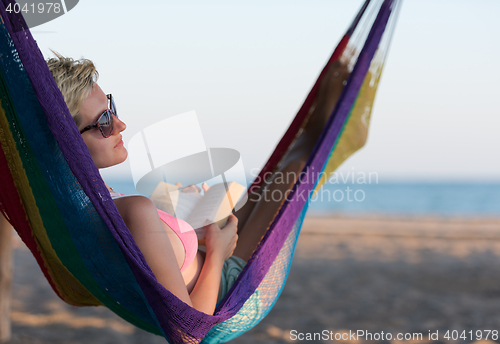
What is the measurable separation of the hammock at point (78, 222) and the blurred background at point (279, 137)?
4.3 inches

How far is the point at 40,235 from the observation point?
3.46 feet

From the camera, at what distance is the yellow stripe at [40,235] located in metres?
0.90

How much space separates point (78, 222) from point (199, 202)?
0.28 metres

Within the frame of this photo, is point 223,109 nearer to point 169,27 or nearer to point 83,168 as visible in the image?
point 169,27

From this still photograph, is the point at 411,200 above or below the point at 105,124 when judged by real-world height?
below

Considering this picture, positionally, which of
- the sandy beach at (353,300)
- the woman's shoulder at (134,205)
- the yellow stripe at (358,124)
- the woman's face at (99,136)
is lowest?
the sandy beach at (353,300)

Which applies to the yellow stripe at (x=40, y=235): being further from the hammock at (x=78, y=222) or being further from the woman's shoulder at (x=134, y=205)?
the woman's shoulder at (x=134, y=205)

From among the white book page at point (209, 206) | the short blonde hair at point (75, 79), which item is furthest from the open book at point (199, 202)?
the short blonde hair at point (75, 79)

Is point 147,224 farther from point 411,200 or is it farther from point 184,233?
point 411,200

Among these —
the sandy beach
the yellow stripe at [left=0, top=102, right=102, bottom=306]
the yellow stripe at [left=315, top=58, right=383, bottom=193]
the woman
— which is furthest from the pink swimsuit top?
the sandy beach

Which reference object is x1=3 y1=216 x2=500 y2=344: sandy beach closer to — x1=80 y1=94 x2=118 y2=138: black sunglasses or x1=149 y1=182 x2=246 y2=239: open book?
x1=149 y1=182 x2=246 y2=239: open book

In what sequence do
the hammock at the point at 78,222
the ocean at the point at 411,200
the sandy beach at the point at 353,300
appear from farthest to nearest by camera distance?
the ocean at the point at 411,200
the sandy beach at the point at 353,300
the hammock at the point at 78,222

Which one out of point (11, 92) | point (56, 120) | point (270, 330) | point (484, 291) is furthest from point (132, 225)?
point (484, 291)

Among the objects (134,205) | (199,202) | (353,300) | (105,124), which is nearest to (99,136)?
(105,124)
